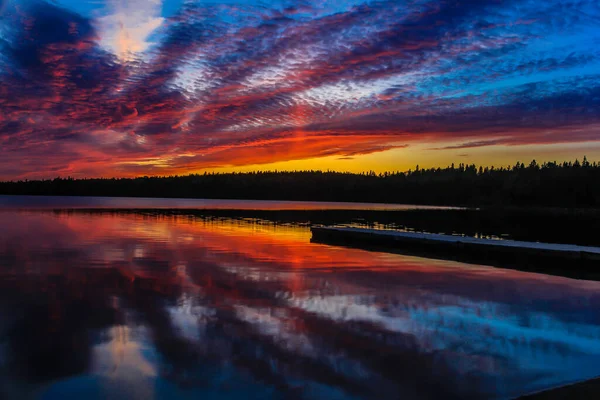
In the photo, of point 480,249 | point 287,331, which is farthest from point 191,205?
point 287,331

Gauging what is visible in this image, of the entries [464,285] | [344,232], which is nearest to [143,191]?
[344,232]

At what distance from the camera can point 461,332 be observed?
845 centimetres

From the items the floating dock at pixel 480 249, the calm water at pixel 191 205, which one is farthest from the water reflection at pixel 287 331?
the calm water at pixel 191 205

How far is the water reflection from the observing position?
6.10 m

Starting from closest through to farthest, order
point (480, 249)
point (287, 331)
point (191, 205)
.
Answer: point (287, 331), point (480, 249), point (191, 205)

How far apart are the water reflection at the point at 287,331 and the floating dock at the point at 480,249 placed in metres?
2.56

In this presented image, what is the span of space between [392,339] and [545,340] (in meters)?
2.55

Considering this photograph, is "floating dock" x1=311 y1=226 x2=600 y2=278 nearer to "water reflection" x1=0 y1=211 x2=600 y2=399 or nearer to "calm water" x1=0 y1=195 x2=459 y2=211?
"water reflection" x1=0 y1=211 x2=600 y2=399

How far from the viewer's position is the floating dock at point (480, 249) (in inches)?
669

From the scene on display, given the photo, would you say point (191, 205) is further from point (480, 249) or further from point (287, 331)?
point (287, 331)

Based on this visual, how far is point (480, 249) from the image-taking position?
20.4 metres

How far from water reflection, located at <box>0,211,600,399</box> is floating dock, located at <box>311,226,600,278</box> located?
2.56 metres

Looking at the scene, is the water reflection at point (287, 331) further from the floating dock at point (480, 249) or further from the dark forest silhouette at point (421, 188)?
the dark forest silhouette at point (421, 188)

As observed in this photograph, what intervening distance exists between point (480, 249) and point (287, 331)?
47.3 ft
